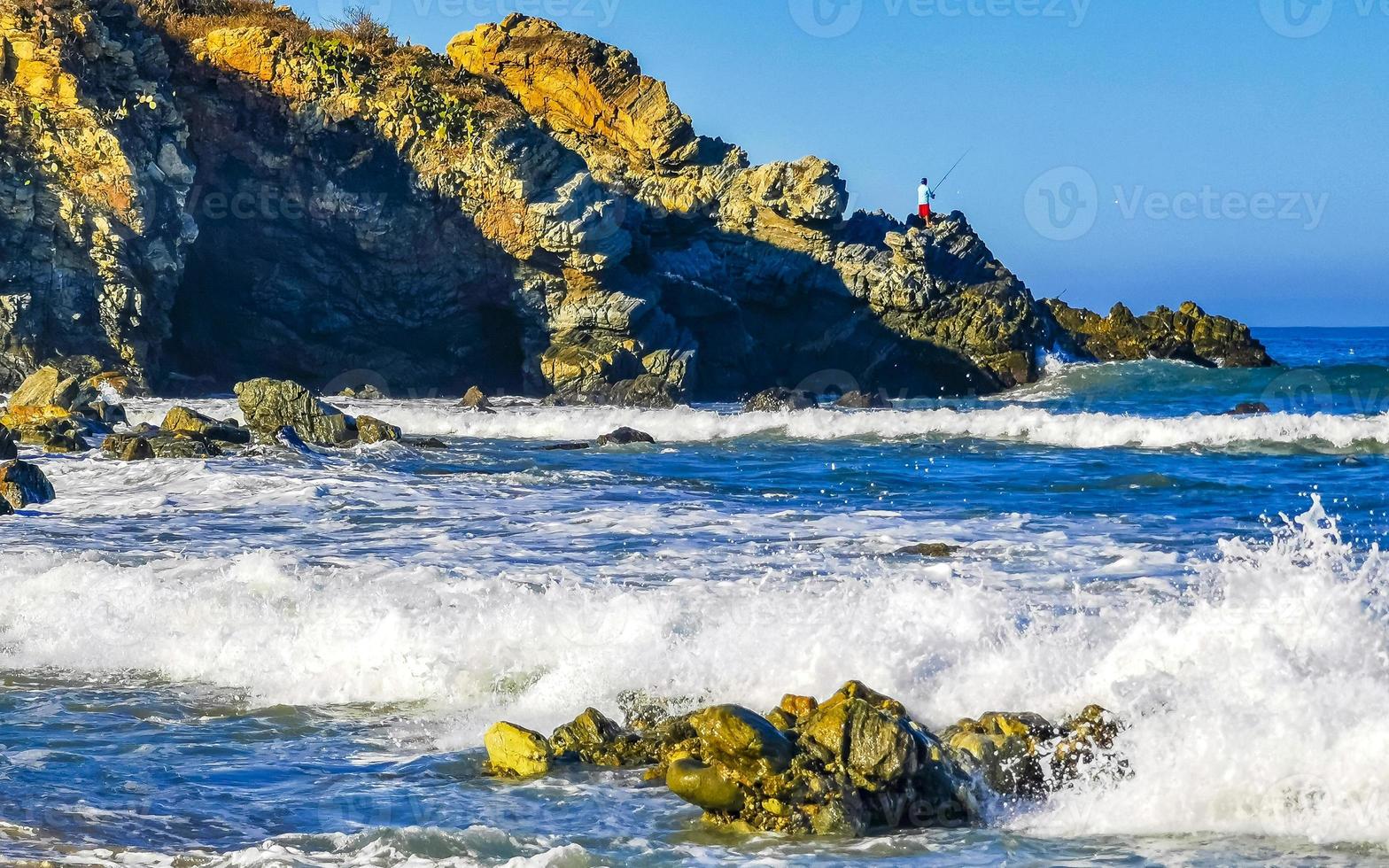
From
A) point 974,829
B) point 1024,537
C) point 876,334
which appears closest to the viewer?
point 974,829

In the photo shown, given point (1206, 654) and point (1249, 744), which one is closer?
point (1249, 744)

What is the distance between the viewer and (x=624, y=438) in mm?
20812

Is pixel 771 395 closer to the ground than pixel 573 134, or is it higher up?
closer to the ground

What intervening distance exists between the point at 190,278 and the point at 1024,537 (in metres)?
Answer: 24.8

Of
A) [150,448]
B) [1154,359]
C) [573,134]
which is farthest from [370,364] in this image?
[1154,359]

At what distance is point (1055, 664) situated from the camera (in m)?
6.48

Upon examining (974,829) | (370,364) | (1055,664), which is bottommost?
(974,829)

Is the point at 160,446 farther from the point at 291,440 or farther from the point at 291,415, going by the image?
the point at 291,415

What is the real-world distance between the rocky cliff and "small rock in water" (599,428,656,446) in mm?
8376

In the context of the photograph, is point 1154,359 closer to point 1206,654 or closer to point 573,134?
point 573,134

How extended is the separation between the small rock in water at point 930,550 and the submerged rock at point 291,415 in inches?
422

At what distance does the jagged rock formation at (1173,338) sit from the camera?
42188mm

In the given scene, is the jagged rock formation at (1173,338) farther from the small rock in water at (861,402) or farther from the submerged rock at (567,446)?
the submerged rock at (567,446)

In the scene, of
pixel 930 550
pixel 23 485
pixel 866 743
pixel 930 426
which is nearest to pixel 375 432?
pixel 23 485
